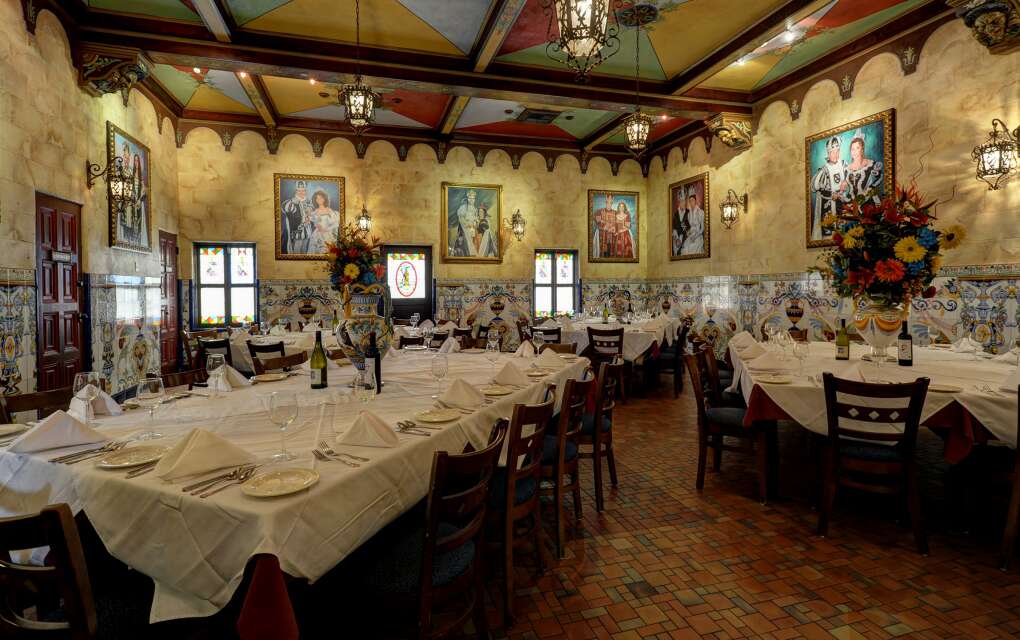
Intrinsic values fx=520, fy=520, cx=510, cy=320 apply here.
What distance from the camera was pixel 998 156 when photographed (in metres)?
5.34

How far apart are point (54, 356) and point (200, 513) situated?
558 centimetres

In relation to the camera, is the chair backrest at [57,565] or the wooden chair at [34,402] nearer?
the chair backrest at [57,565]

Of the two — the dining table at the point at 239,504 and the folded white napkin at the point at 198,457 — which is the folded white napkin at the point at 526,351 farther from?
the folded white napkin at the point at 198,457

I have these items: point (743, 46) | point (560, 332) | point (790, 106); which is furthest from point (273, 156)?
point (790, 106)

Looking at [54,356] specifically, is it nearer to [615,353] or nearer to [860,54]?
[615,353]

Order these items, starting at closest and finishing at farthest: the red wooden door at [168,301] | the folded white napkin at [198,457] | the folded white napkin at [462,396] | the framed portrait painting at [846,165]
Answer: the folded white napkin at [198,457] < the folded white napkin at [462,396] < the framed portrait painting at [846,165] < the red wooden door at [168,301]

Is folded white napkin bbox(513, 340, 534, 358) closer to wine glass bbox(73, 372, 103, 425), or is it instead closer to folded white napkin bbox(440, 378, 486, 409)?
folded white napkin bbox(440, 378, 486, 409)

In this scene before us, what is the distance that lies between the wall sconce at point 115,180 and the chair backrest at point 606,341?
630 centimetres

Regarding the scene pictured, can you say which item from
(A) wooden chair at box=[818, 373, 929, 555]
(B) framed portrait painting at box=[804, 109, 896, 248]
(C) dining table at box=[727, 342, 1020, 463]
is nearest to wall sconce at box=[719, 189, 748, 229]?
(B) framed portrait painting at box=[804, 109, 896, 248]

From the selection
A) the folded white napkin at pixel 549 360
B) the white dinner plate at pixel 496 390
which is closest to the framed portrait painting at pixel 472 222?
the folded white napkin at pixel 549 360

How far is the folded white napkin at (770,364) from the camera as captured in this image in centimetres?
358

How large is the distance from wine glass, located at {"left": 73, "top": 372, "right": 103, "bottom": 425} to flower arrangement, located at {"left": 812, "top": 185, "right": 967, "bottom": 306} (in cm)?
429

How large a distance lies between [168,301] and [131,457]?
8.68 meters

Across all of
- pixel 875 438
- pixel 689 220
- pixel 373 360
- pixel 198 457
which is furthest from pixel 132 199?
pixel 689 220
